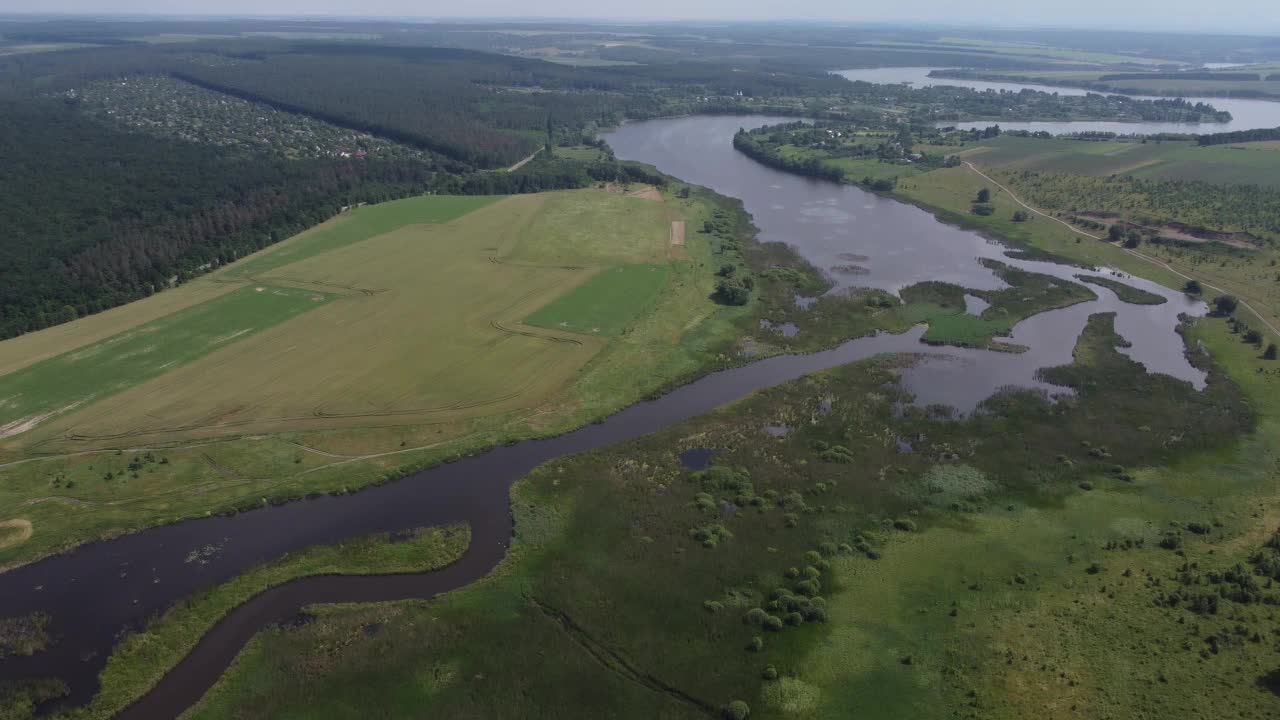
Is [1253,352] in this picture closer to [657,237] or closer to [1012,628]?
[1012,628]

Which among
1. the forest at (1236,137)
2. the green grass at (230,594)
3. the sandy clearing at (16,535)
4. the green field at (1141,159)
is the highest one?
the forest at (1236,137)

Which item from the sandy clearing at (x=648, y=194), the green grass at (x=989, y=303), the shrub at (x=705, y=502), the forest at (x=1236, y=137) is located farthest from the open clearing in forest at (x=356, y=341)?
the forest at (x=1236, y=137)

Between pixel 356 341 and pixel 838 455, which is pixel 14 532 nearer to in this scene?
pixel 356 341

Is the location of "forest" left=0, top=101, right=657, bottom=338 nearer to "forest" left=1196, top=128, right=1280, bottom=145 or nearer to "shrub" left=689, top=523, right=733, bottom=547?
"shrub" left=689, top=523, right=733, bottom=547

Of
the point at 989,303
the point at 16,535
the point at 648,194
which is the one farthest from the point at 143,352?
the point at 989,303

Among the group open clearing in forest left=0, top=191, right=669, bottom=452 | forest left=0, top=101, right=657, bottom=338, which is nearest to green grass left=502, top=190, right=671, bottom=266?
open clearing in forest left=0, top=191, right=669, bottom=452

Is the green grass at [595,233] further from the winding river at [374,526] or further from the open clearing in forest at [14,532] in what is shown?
the open clearing in forest at [14,532]

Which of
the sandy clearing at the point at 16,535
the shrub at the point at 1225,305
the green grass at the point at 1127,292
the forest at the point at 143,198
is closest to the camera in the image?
the sandy clearing at the point at 16,535
